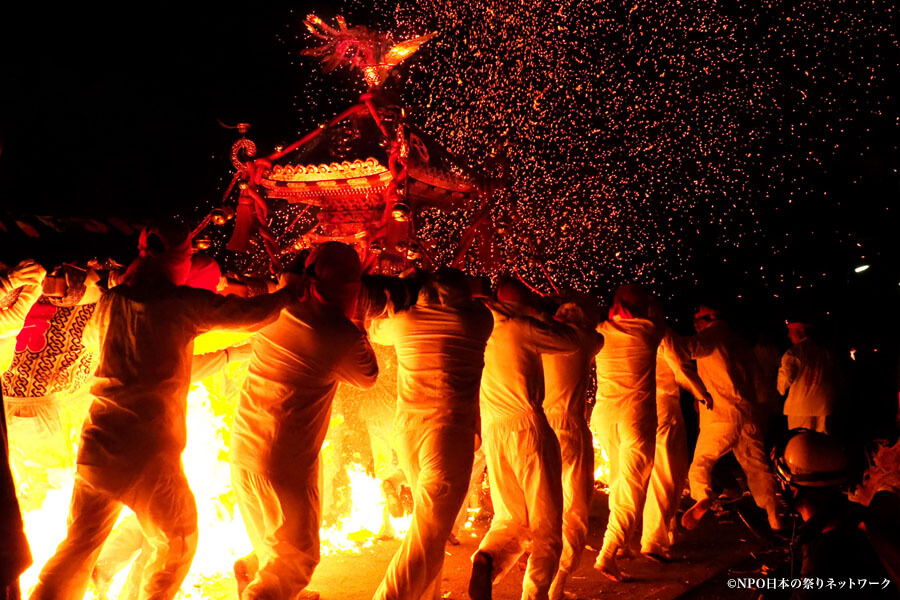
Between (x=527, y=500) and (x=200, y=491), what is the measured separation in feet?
8.47

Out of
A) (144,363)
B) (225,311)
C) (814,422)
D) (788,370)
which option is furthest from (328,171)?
(814,422)

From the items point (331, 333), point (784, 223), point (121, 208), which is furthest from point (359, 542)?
point (784, 223)

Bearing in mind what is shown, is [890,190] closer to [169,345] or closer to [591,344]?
[591,344]

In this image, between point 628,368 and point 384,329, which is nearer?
point 384,329

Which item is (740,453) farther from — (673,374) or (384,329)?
(384,329)

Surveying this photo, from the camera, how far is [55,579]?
4.09m

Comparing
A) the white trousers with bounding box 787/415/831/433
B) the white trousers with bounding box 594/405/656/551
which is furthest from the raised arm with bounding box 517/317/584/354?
the white trousers with bounding box 787/415/831/433

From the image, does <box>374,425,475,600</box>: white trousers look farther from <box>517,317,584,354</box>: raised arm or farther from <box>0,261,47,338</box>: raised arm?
<box>0,261,47,338</box>: raised arm

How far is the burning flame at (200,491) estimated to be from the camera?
5941mm

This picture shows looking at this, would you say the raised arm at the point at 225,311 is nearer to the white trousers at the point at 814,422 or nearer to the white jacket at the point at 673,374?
the white jacket at the point at 673,374

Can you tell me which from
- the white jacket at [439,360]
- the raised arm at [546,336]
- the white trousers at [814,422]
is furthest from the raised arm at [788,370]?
the white jacket at [439,360]

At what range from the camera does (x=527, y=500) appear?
5.86 metres

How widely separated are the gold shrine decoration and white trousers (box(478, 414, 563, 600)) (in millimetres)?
3023

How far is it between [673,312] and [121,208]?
31.3 ft
